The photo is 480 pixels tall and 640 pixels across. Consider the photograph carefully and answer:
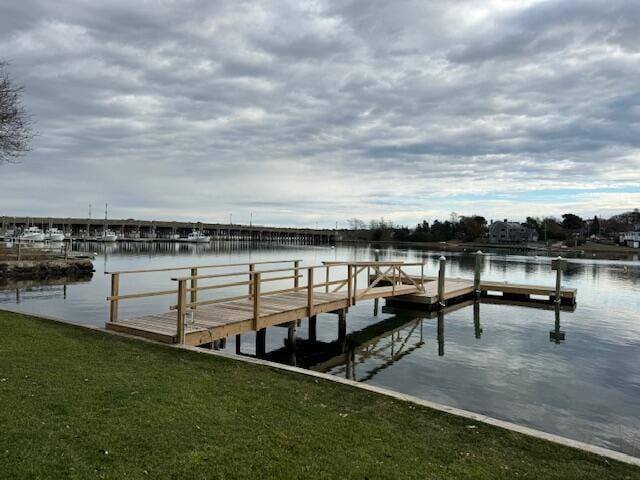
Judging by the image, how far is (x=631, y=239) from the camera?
127m

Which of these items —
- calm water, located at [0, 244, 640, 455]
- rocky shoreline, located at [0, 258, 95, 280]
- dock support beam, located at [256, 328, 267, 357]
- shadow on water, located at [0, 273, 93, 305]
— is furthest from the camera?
rocky shoreline, located at [0, 258, 95, 280]

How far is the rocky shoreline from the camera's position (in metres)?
32.2

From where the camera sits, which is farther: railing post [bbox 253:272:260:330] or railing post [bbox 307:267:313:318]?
railing post [bbox 307:267:313:318]

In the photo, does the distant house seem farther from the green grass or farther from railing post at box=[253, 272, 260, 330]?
the green grass

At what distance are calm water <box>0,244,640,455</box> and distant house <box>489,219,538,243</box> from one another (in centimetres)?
12235

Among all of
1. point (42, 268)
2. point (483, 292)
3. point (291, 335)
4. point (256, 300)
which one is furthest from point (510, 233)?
point (256, 300)

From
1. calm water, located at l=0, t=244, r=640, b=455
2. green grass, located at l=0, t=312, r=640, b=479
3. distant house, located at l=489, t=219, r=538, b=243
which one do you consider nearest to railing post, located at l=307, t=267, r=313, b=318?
calm water, located at l=0, t=244, r=640, b=455

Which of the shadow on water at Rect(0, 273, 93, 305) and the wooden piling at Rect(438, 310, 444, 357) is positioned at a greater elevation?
the wooden piling at Rect(438, 310, 444, 357)

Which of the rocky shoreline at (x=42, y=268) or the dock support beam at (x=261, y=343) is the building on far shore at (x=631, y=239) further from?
the dock support beam at (x=261, y=343)

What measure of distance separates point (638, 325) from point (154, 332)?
1739 cm

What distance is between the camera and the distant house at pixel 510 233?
140750 mm

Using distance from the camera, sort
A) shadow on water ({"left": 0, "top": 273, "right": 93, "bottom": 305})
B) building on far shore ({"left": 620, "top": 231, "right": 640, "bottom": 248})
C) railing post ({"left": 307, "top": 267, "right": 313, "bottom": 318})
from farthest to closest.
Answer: building on far shore ({"left": 620, "top": 231, "right": 640, "bottom": 248}), shadow on water ({"left": 0, "top": 273, "right": 93, "bottom": 305}), railing post ({"left": 307, "top": 267, "right": 313, "bottom": 318})

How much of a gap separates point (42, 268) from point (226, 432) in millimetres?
34099

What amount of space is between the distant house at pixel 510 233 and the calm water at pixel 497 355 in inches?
4817
